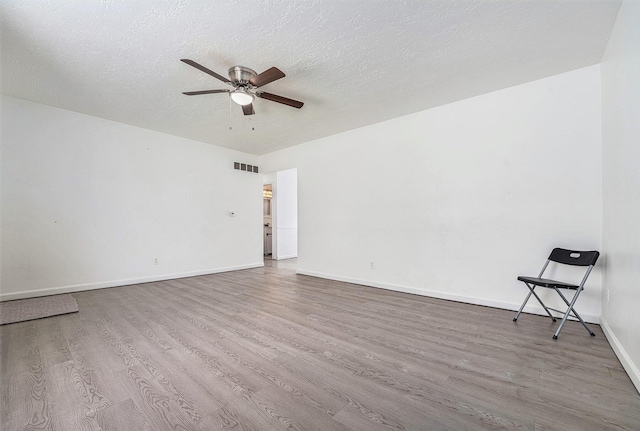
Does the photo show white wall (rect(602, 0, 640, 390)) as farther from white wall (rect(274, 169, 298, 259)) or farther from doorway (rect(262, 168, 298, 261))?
white wall (rect(274, 169, 298, 259))

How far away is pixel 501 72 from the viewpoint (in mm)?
2863

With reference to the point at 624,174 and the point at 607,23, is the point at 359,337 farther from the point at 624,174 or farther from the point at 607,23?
the point at 607,23

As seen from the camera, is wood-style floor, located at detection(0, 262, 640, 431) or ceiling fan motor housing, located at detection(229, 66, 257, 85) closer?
wood-style floor, located at detection(0, 262, 640, 431)

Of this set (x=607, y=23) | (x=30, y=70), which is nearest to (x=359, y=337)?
(x=607, y=23)

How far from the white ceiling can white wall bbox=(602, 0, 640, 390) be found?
1.21ft

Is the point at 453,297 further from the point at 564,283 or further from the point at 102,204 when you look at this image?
the point at 102,204

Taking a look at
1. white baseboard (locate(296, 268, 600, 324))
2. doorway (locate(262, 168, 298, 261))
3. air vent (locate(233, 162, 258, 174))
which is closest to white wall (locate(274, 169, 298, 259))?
doorway (locate(262, 168, 298, 261))

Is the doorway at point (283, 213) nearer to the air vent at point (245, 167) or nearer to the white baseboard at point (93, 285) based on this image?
the air vent at point (245, 167)

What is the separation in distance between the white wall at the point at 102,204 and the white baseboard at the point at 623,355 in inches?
232

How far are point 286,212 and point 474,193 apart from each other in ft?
18.0

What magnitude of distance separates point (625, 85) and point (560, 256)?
164cm

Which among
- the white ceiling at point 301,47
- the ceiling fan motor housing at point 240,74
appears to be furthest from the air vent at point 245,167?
the ceiling fan motor housing at point 240,74

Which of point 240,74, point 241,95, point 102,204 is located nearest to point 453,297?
point 241,95

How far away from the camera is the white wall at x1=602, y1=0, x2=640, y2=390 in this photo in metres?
1.72
